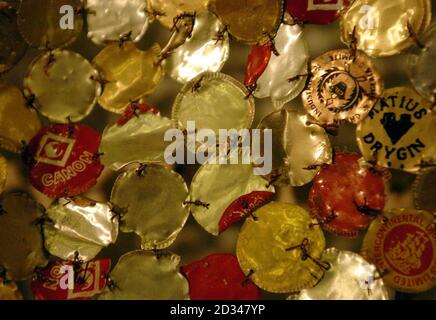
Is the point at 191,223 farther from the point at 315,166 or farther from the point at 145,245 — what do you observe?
the point at 315,166

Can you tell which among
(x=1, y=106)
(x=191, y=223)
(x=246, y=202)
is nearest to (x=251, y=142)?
(x=246, y=202)

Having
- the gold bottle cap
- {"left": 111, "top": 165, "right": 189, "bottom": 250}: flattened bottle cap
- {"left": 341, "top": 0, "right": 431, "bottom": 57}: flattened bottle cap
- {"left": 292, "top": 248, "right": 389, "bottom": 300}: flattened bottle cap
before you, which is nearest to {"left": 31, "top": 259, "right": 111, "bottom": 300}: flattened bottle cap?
{"left": 111, "top": 165, "right": 189, "bottom": 250}: flattened bottle cap

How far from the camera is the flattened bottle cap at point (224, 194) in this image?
108 cm

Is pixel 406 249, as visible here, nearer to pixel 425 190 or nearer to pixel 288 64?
pixel 425 190

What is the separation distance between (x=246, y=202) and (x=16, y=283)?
2.03ft

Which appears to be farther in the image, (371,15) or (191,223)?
(191,223)

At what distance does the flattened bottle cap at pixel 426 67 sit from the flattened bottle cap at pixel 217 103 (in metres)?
0.37

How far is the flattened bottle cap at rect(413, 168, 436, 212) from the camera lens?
1.02 metres

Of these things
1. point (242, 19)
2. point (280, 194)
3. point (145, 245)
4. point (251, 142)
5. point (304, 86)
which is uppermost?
point (242, 19)

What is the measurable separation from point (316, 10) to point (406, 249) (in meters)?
0.58

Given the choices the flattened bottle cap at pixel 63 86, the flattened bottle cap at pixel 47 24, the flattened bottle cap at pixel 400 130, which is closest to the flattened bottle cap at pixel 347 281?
the flattened bottle cap at pixel 400 130

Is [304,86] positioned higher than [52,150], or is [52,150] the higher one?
[304,86]

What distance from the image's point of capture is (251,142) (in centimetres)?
108

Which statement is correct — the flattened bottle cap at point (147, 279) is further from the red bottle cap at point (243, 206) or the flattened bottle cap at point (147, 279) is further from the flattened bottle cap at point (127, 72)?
the flattened bottle cap at point (127, 72)
